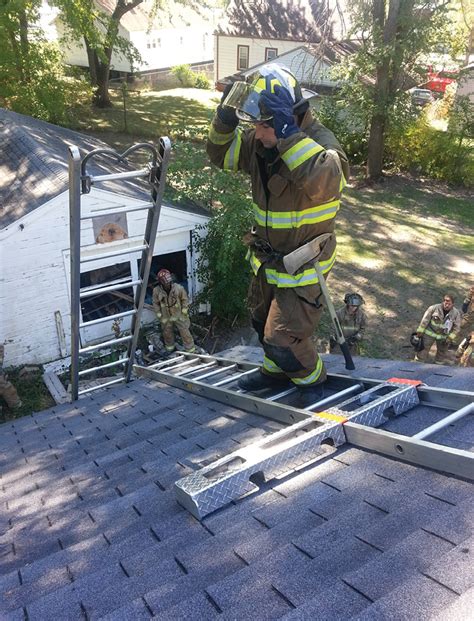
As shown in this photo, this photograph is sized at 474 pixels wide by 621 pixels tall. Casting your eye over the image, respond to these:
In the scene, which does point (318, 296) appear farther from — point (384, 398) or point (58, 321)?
point (58, 321)

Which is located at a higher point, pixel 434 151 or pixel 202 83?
pixel 202 83

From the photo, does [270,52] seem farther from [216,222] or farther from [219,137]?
[219,137]

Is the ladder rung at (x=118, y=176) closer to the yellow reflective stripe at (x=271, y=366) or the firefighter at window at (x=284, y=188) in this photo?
the firefighter at window at (x=284, y=188)

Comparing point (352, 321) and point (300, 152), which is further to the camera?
point (352, 321)

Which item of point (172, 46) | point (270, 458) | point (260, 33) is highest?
point (172, 46)

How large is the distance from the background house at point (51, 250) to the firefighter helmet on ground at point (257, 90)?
466 centimetres

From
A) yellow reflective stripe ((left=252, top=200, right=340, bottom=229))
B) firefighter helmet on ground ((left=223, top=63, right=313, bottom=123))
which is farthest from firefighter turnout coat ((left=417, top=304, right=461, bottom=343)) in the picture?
firefighter helmet on ground ((left=223, top=63, right=313, bottom=123))

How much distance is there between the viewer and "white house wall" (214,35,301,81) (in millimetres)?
28422

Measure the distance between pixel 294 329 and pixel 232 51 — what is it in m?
30.9

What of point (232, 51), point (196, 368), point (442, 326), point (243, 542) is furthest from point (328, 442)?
point (232, 51)

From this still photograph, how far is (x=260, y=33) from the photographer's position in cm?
2800

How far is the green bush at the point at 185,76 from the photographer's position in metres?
31.3

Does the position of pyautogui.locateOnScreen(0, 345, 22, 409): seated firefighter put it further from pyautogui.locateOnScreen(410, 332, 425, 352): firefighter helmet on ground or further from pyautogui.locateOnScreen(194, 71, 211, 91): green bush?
pyautogui.locateOnScreen(194, 71, 211, 91): green bush

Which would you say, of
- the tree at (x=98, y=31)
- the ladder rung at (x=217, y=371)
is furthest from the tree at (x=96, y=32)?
the ladder rung at (x=217, y=371)
